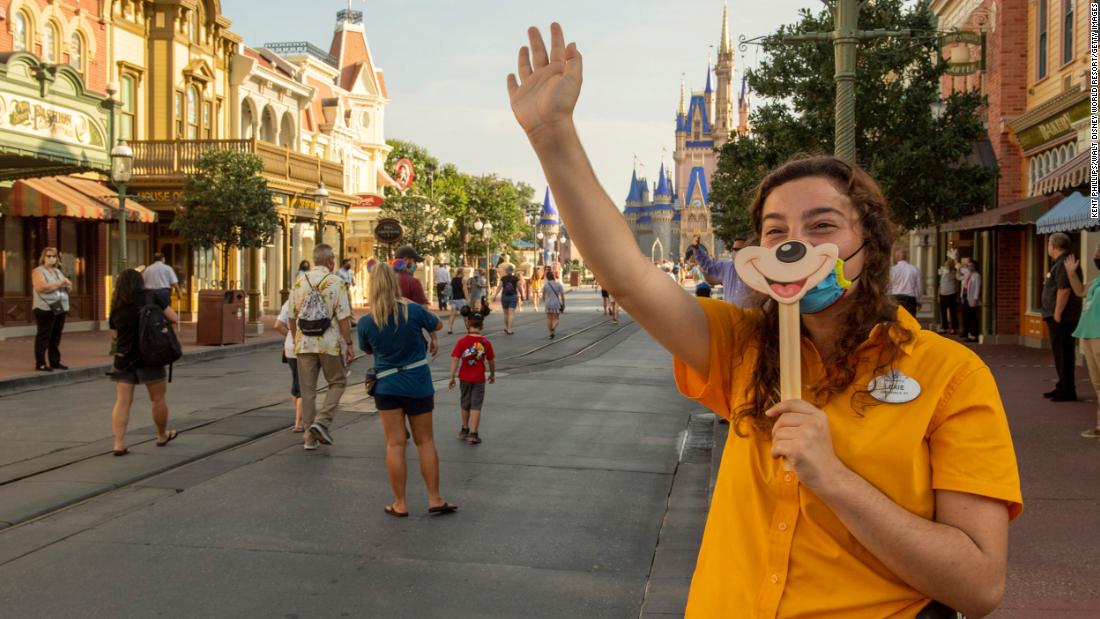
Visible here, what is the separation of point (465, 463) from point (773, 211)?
7464 mm

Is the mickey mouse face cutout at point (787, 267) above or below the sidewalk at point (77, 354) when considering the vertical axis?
above

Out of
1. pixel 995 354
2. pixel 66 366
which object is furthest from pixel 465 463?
pixel 995 354

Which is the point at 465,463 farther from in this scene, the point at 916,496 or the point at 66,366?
the point at 66,366

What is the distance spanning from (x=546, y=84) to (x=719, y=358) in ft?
2.12

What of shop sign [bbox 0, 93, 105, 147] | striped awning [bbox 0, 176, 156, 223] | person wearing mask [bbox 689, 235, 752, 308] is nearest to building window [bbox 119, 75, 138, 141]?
striped awning [bbox 0, 176, 156, 223]

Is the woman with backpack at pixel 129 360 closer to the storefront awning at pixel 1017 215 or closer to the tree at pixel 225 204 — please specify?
the storefront awning at pixel 1017 215

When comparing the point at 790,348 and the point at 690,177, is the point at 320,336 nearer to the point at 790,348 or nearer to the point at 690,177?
the point at 790,348

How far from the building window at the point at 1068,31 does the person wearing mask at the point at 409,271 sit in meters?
13.5

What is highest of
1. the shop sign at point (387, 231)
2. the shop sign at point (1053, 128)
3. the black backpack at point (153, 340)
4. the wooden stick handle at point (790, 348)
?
the shop sign at point (1053, 128)

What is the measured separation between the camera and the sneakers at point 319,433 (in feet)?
32.2

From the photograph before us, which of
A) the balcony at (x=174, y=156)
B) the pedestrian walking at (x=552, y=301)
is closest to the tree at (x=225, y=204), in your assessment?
the balcony at (x=174, y=156)

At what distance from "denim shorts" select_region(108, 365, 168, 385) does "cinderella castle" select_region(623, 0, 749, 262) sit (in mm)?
145146

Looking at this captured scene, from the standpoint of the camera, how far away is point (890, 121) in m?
23.6

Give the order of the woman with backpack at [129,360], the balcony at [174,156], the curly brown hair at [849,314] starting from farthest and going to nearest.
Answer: the balcony at [174,156] < the woman with backpack at [129,360] < the curly brown hair at [849,314]
